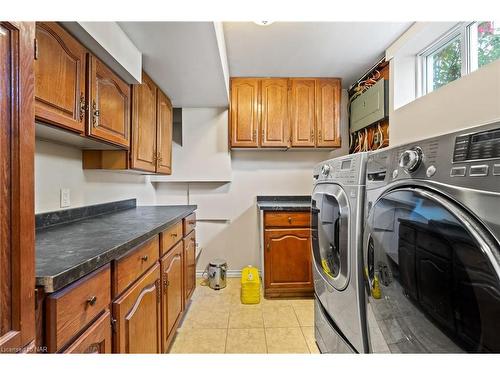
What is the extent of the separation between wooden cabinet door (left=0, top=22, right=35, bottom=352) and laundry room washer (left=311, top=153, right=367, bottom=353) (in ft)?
3.43

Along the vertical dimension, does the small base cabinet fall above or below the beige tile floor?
above

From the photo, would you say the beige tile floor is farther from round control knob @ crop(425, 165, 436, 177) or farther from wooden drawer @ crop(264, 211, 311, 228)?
round control knob @ crop(425, 165, 436, 177)

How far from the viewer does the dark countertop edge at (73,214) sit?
1210 mm

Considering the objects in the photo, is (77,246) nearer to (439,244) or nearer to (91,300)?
(91,300)

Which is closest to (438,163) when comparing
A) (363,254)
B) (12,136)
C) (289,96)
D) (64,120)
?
(363,254)

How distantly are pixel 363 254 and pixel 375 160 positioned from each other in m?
0.38

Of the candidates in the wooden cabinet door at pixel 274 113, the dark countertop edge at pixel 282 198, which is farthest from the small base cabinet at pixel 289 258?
the wooden cabinet door at pixel 274 113

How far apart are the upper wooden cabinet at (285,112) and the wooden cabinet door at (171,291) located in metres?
1.42

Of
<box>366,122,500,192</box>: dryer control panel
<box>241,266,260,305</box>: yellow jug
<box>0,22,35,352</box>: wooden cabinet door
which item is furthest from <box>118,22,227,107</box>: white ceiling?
<box>241,266,260,305</box>: yellow jug

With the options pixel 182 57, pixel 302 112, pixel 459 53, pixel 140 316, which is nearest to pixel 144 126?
pixel 182 57

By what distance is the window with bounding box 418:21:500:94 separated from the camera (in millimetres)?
1416

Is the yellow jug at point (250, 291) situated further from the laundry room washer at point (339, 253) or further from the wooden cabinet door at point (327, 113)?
the wooden cabinet door at point (327, 113)

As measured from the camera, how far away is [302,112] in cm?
259
